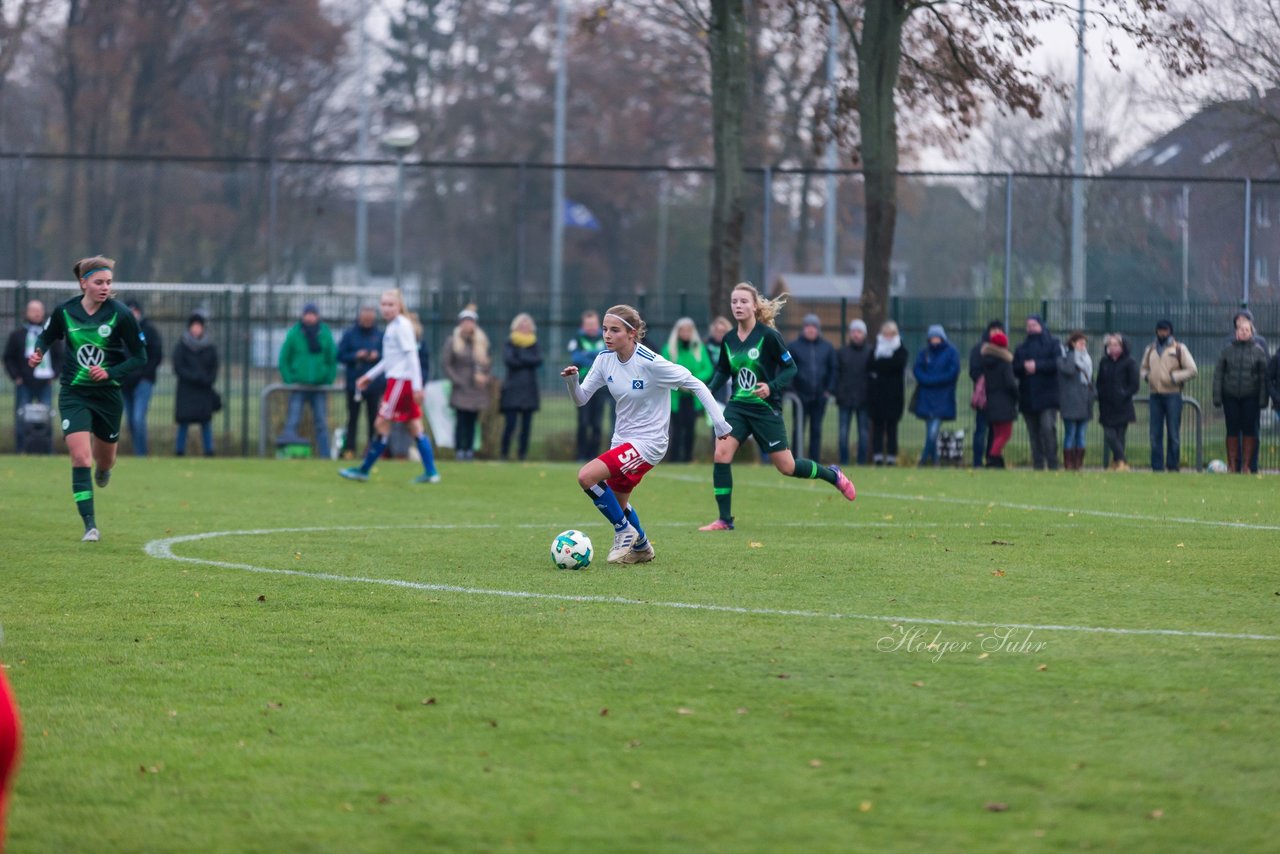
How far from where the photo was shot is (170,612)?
27.9 ft

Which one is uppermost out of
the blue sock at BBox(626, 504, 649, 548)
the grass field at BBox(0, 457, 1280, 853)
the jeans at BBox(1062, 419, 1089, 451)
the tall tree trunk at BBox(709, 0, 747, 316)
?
the tall tree trunk at BBox(709, 0, 747, 316)

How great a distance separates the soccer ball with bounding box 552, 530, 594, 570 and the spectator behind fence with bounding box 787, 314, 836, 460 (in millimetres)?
11729

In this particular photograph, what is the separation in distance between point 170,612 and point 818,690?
12.4ft

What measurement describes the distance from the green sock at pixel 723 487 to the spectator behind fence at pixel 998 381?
9.22m

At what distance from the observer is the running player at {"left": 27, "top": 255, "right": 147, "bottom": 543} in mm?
11617

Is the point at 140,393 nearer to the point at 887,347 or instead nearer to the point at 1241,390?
the point at 887,347

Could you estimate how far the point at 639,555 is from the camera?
10.5 m

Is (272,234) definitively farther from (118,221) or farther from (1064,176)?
(1064,176)

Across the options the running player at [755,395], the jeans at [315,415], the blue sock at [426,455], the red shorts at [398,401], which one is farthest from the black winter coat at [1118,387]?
the jeans at [315,415]

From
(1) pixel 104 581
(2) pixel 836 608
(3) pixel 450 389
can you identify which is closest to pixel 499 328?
(3) pixel 450 389

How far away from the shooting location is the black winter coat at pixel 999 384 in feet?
69.1

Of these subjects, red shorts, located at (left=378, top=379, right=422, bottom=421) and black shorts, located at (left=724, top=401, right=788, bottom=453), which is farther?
red shorts, located at (left=378, top=379, right=422, bottom=421)

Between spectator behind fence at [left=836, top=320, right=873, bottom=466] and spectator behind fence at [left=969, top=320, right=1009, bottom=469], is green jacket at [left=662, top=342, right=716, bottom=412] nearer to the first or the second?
spectator behind fence at [left=836, top=320, right=873, bottom=466]

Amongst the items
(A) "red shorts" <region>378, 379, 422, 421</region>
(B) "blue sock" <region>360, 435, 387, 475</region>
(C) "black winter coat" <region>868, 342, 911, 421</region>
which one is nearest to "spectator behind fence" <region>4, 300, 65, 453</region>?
(B) "blue sock" <region>360, 435, 387, 475</region>
